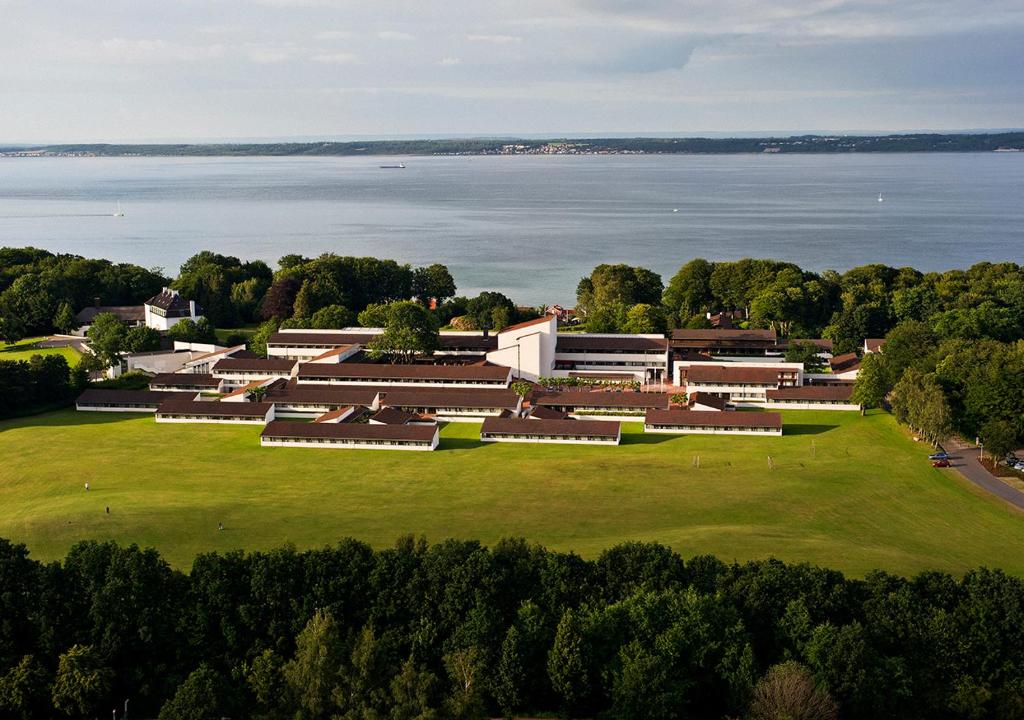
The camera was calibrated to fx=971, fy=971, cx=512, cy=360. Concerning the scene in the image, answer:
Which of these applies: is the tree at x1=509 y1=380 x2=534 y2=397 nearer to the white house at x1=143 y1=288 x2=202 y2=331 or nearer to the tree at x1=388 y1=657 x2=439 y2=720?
the white house at x1=143 y1=288 x2=202 y2=331

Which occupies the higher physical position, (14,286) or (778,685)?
(14,286)

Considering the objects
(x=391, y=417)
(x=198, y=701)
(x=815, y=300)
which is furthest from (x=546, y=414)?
(x=815, y=300)

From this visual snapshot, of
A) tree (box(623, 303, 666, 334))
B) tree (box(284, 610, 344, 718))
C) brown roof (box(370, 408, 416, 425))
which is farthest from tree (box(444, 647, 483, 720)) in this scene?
tree (box(623, 303, 666, 334))

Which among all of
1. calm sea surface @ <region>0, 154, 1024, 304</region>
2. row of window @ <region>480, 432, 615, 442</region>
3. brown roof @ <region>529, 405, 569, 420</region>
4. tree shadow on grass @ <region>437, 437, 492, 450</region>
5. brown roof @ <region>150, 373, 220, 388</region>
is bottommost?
tree shadow on grass @ <region>437, 437, 492, 450</region>

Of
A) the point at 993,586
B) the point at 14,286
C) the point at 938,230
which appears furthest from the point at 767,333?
the point at 938,230

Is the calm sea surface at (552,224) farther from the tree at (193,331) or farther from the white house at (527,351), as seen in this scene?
the white house at (527,351)

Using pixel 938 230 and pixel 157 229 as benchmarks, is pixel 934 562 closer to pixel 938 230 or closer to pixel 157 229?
pixel 938 230
